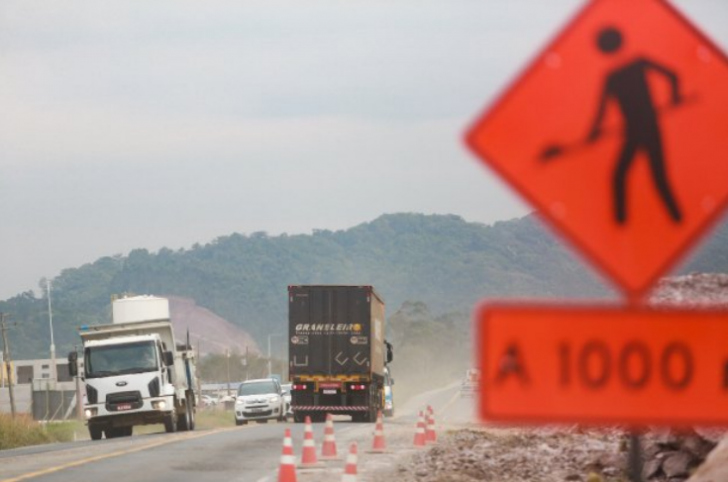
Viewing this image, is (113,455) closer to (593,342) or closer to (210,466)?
(210,466)

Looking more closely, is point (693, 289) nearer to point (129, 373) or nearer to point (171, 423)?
point (129, 373)

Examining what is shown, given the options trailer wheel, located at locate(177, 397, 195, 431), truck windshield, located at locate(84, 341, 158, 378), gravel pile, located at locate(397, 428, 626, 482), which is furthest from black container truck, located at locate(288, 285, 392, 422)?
gravel pile, located at locate(397, 428, 626, 482)

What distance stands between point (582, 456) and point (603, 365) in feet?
55.2

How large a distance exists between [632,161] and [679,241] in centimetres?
35

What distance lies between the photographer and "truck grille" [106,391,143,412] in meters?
38.7

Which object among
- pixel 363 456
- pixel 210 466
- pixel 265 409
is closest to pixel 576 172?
pixel 210 466

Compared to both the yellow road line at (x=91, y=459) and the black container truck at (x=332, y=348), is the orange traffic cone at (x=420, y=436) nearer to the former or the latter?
the yellow road line at (x=91, y=459)

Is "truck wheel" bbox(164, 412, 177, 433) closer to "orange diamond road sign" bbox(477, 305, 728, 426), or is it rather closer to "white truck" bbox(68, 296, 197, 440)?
"white truck" bbox(68, 296, 197, 440)

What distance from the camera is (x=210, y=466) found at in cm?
2395

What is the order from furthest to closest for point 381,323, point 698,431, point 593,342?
point 381,323, point 698,431, point 593,342

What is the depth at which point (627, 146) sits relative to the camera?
19.4 ft

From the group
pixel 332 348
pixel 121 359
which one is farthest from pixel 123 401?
pixel 332 348

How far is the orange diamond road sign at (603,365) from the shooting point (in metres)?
5.77

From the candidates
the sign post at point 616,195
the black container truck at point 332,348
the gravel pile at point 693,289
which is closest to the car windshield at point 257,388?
the black container truck at point 332,348
